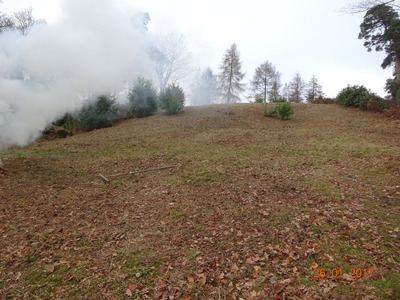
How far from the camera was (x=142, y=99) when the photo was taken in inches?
598

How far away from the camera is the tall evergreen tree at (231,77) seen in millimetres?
30080

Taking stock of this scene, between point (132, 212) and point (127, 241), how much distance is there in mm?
983

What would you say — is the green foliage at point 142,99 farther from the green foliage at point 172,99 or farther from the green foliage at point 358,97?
the green foliage at point 358,97

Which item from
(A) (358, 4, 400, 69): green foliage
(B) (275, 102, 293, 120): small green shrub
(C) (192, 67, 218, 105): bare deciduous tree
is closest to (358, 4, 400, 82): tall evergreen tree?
(A) (358, 4, 400, 69): green foliage

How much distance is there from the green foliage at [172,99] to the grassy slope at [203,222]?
6.49m

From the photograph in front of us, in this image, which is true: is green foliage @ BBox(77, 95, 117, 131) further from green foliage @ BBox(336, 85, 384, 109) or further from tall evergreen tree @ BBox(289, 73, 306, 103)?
tall evergreen tree @ BBox(289, 73, 306, 103)

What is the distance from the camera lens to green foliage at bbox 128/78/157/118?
15.0 meters

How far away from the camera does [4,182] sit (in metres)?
5.64

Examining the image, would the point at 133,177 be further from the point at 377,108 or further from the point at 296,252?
the point at 377,108

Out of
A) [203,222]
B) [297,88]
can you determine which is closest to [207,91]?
[297,88]

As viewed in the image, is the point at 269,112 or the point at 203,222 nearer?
the point at 203,222
